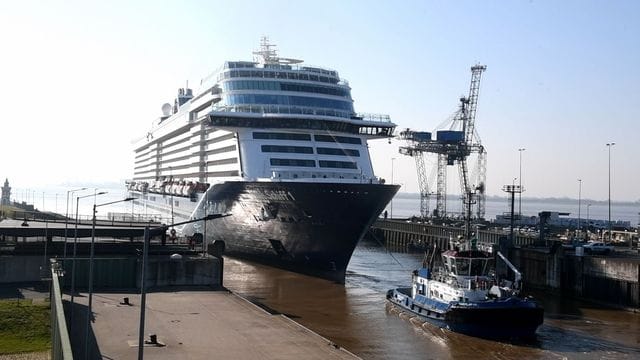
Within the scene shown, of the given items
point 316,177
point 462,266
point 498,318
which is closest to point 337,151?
point 316,177

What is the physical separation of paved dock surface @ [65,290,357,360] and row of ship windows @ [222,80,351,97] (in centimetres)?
2123

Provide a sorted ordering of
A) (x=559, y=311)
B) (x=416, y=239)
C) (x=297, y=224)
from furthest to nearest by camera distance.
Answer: (x=416, y=239) → (x=297, y=224) → (x=559, y=311)

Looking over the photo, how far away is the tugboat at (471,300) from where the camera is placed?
3177 cm

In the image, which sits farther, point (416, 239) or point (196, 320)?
point (416, 239)

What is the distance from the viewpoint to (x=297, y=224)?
45.2 m

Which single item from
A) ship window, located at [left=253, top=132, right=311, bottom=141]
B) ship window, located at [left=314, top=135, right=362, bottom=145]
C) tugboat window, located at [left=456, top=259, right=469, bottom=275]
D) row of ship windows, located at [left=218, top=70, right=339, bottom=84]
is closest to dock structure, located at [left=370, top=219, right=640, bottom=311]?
tugboat window, located at [left=456, top=259, right=469, bottom=275]

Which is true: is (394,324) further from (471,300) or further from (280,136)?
(280,136)

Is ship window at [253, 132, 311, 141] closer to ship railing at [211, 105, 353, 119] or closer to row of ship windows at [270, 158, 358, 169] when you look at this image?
row of ship windows at [270, 158, 358, 169]

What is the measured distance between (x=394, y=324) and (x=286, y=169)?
52.4 ft

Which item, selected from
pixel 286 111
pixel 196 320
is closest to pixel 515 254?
pixel 286 111

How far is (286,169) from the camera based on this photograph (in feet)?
155

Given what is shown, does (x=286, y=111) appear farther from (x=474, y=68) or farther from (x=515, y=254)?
(x=474, y=68)

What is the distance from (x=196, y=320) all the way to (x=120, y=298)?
6.70 metres

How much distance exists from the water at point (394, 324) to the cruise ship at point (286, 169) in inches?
98.2
